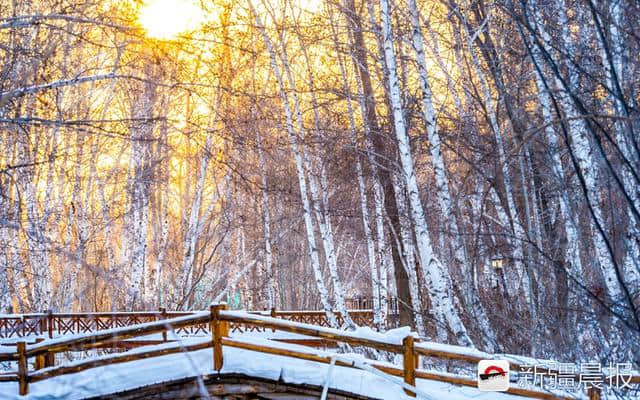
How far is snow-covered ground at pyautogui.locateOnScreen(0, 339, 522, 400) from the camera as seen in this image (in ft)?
23.6

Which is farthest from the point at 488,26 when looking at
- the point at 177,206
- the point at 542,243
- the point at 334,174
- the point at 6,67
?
the point at 177,206

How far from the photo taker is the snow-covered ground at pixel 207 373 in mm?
7199

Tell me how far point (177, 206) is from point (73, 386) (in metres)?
23.6

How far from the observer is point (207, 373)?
750cm

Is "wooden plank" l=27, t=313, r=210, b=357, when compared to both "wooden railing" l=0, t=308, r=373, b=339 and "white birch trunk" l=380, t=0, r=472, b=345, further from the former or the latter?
"wooden railing" l=0, t=308, r=373, b=339

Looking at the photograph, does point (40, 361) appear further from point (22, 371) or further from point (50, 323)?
point (50, 323)

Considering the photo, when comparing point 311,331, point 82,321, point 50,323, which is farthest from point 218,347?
point 82,321

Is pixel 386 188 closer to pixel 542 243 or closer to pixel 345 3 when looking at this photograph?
pixel 345 3

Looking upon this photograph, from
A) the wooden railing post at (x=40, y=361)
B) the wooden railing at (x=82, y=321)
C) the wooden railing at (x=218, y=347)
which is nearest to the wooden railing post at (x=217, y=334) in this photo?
the wooden railing at (x=218, y=347)

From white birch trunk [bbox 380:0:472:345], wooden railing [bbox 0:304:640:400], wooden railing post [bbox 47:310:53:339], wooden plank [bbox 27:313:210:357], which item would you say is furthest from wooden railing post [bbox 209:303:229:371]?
wooden railing post [bbox 47:310:53:339]

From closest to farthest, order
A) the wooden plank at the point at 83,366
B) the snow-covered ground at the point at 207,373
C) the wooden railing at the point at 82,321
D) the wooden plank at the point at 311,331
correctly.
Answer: the wooden plank at the point at 311,331 < the snow-covered ground at the point at 207,373 < the wooden plank at the point at 83,366 < the wooden railing at the point at 82,321

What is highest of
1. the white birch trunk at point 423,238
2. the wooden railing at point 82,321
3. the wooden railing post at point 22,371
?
the white birch trunk at point 423,238

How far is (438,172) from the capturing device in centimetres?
846

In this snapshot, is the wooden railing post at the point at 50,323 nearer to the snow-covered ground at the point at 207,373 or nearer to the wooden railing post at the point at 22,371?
the snow-covered ground at the point at 207,373
